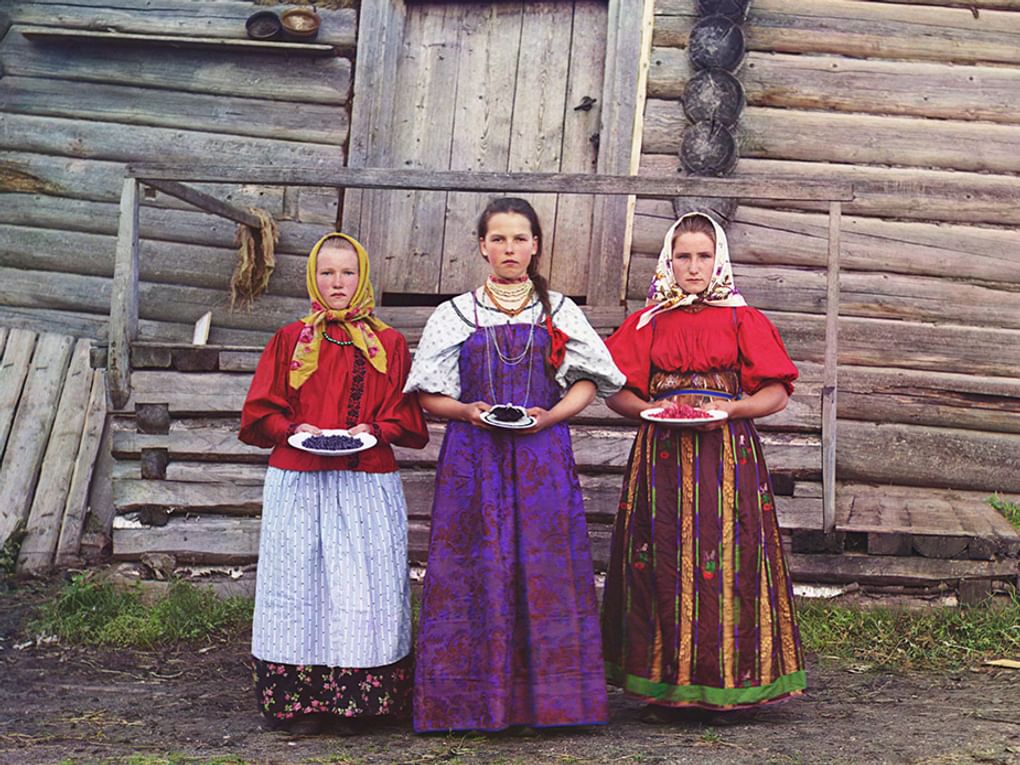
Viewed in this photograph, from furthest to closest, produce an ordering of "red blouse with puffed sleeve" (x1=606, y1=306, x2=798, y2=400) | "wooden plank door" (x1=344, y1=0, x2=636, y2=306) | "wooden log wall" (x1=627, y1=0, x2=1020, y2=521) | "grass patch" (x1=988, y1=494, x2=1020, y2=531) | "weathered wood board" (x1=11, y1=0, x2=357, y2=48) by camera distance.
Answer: "weathered wood board" (x1=11, y1=0, x2=357, y2=48), "wooden plank door" (x1=344, y1=0, x2=636, y2=306), "wooden log wall" (x1=627, y1=0, x2=1020, y2=521), "grass patch" (x1=988, y1=494, x2=1020, y2=531), "red blouse with puffed sleeve" (x1=606, y1=306, x2=798, y2=400)

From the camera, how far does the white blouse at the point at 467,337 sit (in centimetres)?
397

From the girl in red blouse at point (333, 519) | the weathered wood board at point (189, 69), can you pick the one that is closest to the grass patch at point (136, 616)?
the girl in red blouse at point (333, 519)

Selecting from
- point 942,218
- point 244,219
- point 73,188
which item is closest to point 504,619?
point 244,219

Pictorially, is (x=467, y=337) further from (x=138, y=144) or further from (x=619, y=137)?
(x=138, y=144)

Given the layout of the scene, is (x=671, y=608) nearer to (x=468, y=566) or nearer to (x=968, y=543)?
(x=468, y=566)

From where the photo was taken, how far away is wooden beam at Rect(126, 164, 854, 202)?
5.19 m

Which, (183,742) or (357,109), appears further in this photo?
(357,109)

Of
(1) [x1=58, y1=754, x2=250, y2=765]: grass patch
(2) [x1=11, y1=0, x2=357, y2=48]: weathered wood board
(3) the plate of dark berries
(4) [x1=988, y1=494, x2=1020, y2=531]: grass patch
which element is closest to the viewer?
(1) [x1=58, y1=754, x2=250, y2=765]: grass patch

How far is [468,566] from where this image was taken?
154 inches

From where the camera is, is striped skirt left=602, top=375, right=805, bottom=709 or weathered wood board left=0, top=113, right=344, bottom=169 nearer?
striped skirt left=602, top=375, right=805, bottom=709

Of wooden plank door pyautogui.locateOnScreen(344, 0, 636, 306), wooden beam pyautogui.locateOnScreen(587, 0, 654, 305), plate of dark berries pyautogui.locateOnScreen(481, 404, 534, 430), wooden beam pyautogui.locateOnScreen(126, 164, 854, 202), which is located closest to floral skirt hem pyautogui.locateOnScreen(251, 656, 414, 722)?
plate of dark berries pyautogui.locateOnScreen(481, 404, 534, 430)

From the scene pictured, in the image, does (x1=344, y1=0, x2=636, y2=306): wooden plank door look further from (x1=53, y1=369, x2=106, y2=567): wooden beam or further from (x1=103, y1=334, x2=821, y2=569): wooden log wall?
(x1=53, y1=369, x2=106, y2=567): wooden beam

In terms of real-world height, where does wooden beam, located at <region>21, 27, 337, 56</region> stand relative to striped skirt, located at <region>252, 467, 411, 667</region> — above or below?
above

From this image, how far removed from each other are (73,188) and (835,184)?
14.7 ft
